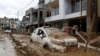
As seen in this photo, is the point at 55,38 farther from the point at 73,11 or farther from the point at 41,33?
the point at 73,11

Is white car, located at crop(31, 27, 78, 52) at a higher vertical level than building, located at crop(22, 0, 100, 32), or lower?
lower

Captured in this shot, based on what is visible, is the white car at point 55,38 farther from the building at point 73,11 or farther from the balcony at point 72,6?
the balcony at point 72,6

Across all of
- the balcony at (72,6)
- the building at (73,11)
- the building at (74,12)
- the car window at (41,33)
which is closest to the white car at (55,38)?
the car window at (41,33)

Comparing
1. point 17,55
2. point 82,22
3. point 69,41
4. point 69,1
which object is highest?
point 69,1

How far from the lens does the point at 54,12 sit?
1377 inches

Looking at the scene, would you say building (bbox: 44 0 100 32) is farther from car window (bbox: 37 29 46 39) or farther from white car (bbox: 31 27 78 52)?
white car (bbox: 31 27 78 52)

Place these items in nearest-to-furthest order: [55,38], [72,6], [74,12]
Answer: [55,38]
[74,12]
[72,6]

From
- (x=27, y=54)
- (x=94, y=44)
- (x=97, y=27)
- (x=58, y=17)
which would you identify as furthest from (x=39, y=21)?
(x=27, y=54)

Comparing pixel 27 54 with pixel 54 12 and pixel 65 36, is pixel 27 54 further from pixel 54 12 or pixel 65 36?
pixel 54 12

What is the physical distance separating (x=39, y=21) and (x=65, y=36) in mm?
32762

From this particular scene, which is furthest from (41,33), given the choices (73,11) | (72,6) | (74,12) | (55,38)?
(72,6)

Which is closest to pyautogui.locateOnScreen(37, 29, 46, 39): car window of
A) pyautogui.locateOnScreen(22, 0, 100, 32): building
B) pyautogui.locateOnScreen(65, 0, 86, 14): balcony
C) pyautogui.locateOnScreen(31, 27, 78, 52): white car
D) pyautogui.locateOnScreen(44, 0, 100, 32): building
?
pyautogui.locateOnScreen(31, 27, 78, 52): white car

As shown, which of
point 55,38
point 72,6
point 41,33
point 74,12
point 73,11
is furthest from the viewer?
point 72,6

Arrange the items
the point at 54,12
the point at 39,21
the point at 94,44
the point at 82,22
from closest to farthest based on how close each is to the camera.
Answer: the point at 94,44 → the point at 82,22 → the point at 54,12 → the point at 39,21
